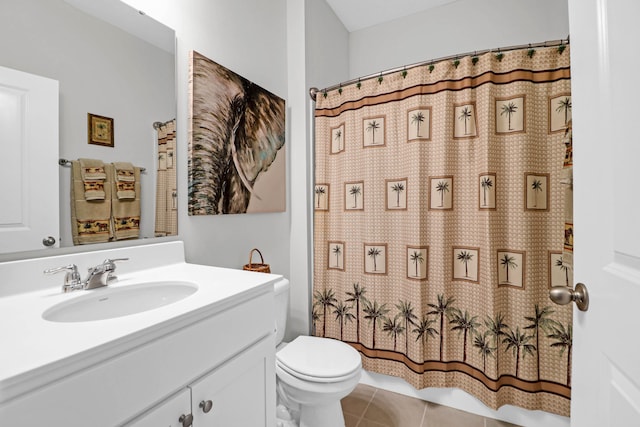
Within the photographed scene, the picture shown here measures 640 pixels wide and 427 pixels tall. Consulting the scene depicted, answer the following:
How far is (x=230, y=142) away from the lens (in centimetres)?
152

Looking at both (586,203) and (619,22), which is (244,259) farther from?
(619,22)

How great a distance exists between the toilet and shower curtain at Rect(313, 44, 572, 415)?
18.1 inches

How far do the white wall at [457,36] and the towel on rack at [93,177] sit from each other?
1718 millimetres

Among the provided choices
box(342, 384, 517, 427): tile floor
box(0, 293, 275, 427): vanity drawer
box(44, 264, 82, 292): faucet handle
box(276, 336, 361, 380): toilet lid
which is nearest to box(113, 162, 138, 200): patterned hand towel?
box(44, 264, 82, 292): faucet handle

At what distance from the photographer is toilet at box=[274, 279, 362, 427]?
126cm

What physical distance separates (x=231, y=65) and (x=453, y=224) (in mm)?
1454

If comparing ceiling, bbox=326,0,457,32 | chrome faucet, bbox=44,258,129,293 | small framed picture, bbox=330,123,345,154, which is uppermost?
ceiling, bbox=326,0,457,32

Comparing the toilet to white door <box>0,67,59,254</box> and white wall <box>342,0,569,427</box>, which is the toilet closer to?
white wall <box>342,0,569,427</box>

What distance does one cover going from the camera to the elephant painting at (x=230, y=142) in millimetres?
1355

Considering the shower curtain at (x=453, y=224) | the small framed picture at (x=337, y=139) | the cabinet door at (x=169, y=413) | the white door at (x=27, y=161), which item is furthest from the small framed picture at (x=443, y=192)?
the white door at (x=27, y=161)

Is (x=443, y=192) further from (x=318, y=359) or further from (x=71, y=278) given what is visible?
(x=71, y=278)

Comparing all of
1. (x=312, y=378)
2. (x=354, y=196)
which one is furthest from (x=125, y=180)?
(x=354, y=196)

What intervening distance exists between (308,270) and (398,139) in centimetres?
101

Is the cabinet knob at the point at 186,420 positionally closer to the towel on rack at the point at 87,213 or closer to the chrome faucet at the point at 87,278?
the chrome faucet at the point at 87,278
